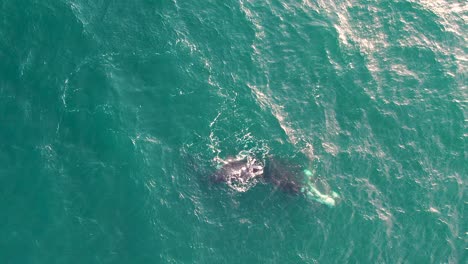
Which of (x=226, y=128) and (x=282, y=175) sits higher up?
(x=226, y=128)

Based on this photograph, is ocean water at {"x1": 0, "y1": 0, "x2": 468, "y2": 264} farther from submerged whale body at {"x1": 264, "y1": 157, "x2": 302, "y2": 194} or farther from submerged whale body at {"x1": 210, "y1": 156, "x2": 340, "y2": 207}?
submerged whale body at {"x1": 264, "y1": 157, "x2": 302, "y2": 194}

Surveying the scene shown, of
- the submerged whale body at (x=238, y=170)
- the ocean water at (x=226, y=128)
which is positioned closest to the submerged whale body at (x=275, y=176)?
the submerged whale body at (x=238, y=170)

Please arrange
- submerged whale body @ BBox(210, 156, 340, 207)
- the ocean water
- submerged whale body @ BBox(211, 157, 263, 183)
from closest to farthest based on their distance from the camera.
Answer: the ocean water
submerged whale body @ BBox(210, 156, 340, 207)
submerged whale body @ BBox(211, 157, 263, 183)

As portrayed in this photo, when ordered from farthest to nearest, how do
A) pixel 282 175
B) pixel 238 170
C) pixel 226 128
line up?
pixel 226 128
pixel 282 175
pixel 238 170

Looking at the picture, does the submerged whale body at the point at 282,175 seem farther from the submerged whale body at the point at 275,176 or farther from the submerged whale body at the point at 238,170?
the submerged whale body at the point at 238,170

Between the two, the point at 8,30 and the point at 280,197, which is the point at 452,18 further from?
the point at 8,30

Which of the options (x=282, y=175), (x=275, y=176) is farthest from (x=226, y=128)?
(x=282, y=175)

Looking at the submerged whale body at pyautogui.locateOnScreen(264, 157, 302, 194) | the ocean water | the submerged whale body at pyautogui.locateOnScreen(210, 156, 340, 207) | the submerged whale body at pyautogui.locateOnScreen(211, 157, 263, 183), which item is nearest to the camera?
the ocean water

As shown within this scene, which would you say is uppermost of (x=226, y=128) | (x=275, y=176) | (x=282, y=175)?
(x=226, y=128)

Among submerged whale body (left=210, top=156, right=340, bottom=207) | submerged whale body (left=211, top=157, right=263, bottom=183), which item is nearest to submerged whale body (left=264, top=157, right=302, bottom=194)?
submerged whale body (left=210, top=156, right=340, bottom=207)

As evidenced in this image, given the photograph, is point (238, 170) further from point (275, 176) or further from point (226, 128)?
point (226, 128)
